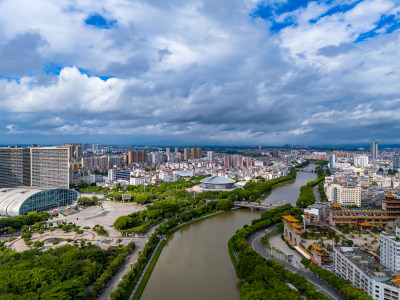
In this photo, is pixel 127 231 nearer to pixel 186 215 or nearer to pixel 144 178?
pixel 186 215

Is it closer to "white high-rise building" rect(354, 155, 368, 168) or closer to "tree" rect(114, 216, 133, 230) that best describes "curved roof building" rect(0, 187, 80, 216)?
"tree" rect(114, 216, 133, 230)

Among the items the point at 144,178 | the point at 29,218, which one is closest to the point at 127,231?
the point at 29,218

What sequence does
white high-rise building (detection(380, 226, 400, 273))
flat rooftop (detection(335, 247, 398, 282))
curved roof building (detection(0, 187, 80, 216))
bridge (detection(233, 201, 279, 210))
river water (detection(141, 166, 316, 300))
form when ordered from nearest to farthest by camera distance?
flat rooftop (detection(335, 247, 398, 282))
river water (detection(141, 166, 316, 300))
white high-rise building (detection(380, 226, 400, 273))
curved roof building (detection(0, 187, 80, 216))
bridge (detection(233, 201, 279, 210))

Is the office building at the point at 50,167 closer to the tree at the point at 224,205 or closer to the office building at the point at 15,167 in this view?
the office building at the point at 15,167

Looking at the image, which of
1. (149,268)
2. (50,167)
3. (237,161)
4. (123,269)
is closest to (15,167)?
(50,167)

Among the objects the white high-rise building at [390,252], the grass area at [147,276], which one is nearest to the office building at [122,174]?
the grass area at [147,276]

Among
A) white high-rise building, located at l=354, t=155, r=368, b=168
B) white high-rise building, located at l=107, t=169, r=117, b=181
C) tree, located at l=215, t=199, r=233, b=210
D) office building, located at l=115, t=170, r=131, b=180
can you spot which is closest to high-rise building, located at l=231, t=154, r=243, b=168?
white high-rise building, located at l=354, t=155, r=368, b=168
